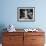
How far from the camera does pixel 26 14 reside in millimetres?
4316

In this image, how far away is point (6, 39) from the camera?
12.5 ft

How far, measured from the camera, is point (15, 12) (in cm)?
429

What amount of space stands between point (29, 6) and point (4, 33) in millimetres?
1217

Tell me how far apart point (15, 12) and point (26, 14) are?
36 cm

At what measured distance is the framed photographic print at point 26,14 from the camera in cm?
428

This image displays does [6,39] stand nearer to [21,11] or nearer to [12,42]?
[12,42]

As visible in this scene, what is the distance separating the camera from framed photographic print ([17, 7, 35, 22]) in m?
4.28

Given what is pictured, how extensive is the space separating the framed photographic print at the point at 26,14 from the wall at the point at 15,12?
0.10 m

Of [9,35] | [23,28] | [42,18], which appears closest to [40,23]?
[42,18]

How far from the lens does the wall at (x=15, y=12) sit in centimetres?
427

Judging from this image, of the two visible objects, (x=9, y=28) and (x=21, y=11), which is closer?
(x=9, y=28)

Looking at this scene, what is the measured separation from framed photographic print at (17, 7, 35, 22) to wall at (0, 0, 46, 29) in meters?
0.10

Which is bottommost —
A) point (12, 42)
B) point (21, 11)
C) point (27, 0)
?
point (12, 42)

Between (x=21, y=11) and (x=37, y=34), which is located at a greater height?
(x=21, y=11)
